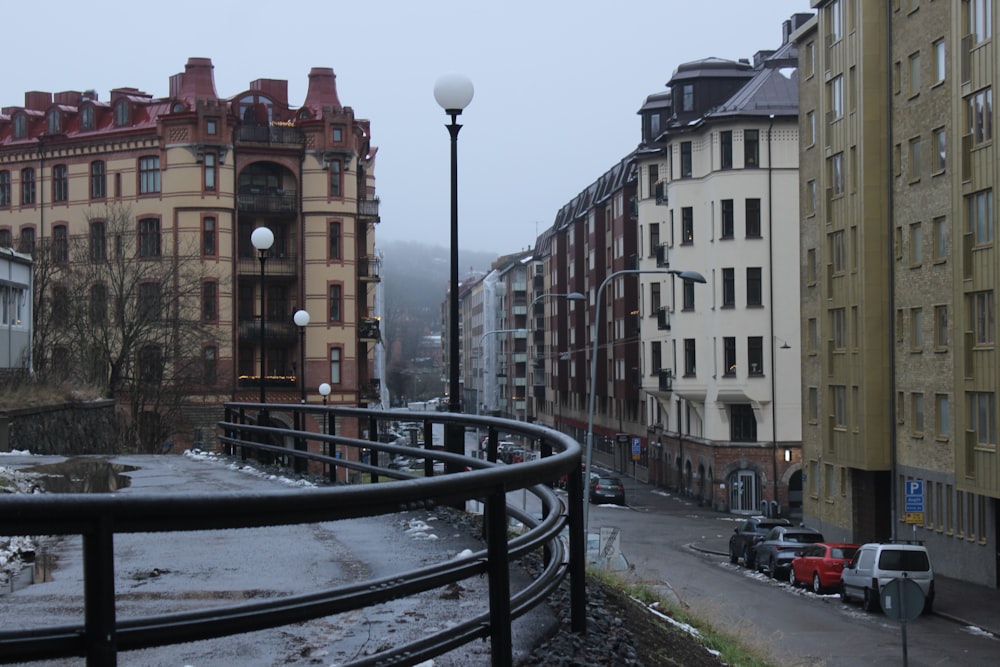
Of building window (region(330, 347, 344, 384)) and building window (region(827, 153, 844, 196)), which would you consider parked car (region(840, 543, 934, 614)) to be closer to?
building window (region(827, 153, 844, 196))

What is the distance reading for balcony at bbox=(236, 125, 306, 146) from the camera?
218 ft

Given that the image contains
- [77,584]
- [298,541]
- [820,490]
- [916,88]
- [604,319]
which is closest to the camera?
[77,584]

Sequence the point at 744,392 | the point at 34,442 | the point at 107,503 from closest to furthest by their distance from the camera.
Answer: the point at 107,503 < the point at 34,442 < the point at 744,392

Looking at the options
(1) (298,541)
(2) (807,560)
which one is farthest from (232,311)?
(1) (298,541)

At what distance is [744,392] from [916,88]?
980 inches

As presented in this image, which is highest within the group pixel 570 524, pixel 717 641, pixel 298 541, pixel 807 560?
pixel 570 524

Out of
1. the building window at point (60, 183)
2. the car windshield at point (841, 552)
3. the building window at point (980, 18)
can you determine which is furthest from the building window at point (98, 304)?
the building window at point (980, 18)

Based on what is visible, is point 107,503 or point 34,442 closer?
point 107,503

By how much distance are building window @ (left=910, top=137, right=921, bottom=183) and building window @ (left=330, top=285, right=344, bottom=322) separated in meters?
32.6

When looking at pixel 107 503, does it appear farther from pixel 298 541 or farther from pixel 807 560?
pixel 807 560

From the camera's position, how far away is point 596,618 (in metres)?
7.56

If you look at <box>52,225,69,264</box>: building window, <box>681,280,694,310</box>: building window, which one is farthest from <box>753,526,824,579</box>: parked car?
<box>52,225,69,264</box>: building window

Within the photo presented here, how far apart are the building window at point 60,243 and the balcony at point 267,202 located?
9.06 meters

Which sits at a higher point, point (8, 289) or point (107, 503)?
point (8, 289)
